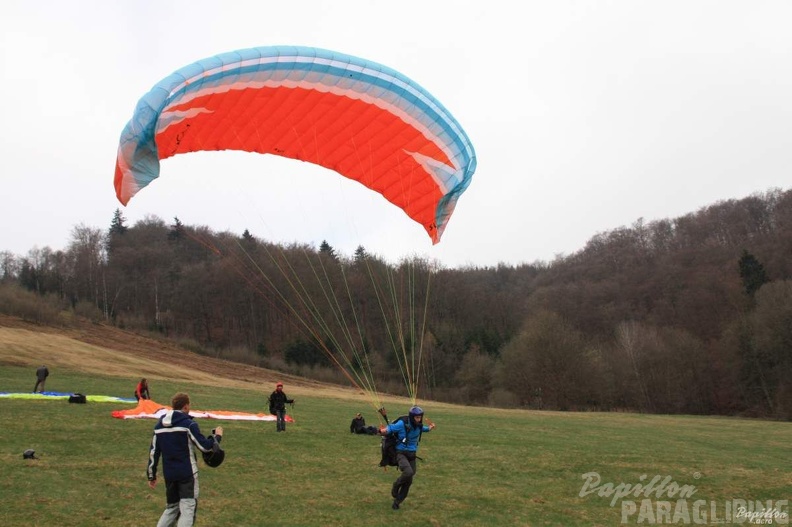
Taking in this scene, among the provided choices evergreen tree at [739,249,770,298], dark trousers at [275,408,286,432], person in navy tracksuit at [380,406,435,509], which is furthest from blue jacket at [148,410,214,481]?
evergreen tree at [739,249,770,298]

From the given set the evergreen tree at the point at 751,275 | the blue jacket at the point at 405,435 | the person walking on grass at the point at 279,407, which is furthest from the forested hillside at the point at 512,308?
the blue jacket at the point at 405,435

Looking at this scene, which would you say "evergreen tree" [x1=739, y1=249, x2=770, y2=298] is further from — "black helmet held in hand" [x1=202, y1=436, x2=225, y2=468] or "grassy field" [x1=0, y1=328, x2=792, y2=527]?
"black helmet held in hand" [x1=202, y1=436, x2=225, y2=468]

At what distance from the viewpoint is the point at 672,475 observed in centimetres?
1072

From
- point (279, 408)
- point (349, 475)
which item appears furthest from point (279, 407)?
point (349, 475)

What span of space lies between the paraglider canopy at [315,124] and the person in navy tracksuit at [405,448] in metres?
4.85

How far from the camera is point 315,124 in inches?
433

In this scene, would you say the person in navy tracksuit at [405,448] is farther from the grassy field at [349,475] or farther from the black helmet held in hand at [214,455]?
the black helmet held in hand at [214,455]

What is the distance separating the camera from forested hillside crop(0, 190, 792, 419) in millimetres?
44719

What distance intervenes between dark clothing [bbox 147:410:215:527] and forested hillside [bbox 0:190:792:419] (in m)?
27.7

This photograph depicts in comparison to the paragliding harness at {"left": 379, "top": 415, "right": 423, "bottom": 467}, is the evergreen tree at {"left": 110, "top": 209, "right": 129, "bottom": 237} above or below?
above

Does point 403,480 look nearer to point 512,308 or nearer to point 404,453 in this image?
point 404,453

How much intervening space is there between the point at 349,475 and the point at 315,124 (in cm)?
630

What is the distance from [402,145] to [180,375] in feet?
90.2

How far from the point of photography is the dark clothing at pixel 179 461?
199 inches
